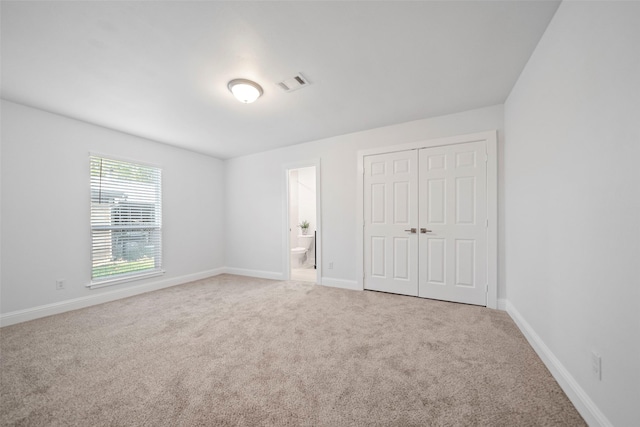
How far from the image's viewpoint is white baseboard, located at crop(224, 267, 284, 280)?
15.2ft

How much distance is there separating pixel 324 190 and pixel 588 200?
3.16m

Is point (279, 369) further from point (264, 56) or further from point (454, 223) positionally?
point (454, 223)

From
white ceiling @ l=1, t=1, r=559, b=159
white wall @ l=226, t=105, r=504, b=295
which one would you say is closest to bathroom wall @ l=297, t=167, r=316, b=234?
white wall @ l=226, t=105, r=504, b=295

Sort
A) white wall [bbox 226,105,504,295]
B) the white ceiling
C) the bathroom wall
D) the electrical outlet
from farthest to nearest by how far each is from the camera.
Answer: the bathroom wall < white wall [bbox 226,105,504,295] < the white ceiling < the electrical outlet

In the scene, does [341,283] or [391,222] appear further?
[341,283]

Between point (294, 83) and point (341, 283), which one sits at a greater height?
point (294, 83)

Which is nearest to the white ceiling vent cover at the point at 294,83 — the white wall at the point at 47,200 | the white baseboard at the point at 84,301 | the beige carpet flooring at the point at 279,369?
the beige carpet flooring at the point at 279,369

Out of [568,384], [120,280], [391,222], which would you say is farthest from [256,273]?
[568,384]

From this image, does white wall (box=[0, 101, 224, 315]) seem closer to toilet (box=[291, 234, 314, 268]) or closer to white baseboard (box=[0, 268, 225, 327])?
white baseboard (box=[0, 268, 225, 327])

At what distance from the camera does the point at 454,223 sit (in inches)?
125

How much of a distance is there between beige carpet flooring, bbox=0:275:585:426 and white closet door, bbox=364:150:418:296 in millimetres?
615

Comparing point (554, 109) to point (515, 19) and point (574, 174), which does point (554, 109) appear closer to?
point (574, 174)

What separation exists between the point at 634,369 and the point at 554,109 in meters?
1.60

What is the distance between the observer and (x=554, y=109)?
5.58 feet
